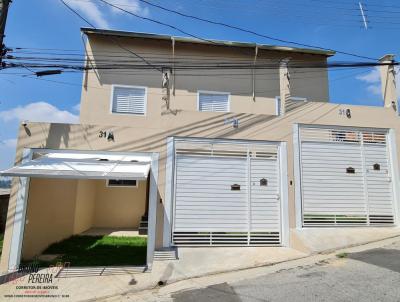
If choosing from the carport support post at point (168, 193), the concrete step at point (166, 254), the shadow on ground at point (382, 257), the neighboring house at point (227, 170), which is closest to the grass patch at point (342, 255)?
the shadow on ground at point (382, 257)

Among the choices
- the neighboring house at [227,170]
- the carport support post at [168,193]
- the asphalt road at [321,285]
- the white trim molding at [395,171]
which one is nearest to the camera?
the asphalt road at [321,285]

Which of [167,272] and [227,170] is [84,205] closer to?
[227,170]

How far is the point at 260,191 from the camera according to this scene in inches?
452

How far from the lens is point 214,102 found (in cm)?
1728

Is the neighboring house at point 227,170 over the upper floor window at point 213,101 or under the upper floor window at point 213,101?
under

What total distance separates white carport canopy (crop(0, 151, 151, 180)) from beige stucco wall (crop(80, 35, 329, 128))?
17.2 ft

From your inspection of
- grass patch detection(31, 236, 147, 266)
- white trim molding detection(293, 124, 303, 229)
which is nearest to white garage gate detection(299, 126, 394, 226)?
white trim molding detection(293, 124, 303, 229)

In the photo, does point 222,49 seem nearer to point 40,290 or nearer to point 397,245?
point 397,245

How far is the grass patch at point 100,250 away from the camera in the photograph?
34.8 ft

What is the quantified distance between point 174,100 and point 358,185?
10119 millimetres

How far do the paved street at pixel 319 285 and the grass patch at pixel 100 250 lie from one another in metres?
3.68

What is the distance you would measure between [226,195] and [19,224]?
282 inches

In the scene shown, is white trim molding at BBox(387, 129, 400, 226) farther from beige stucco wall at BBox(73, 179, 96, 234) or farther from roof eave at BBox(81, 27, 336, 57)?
beige stucco wall at BBox(73, 179, 96, 234)

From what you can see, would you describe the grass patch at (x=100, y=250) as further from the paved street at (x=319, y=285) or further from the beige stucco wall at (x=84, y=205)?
the paved street at (x=319, y=285)
